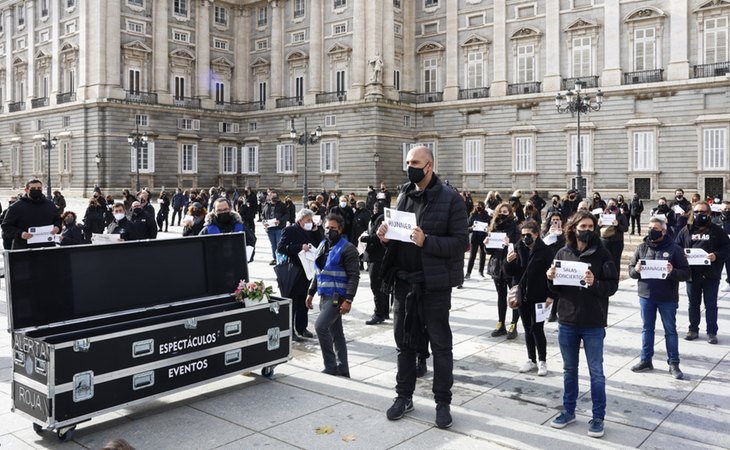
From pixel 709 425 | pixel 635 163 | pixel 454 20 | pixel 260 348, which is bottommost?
pixel 709 425

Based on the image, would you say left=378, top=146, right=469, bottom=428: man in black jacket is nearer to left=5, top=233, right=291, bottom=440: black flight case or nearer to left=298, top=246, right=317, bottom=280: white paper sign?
left=5, top=233, right=291, bottom=440: black flight case

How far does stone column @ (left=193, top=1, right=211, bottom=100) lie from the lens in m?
50.4

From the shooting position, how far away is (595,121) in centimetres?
3872

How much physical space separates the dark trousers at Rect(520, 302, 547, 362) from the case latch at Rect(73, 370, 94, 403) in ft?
16.4

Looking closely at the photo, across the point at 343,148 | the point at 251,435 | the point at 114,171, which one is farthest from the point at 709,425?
the point at 114,171

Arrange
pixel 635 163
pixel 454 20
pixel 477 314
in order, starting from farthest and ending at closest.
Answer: pixel 454 20
pixel 635 163
pixel 477 314

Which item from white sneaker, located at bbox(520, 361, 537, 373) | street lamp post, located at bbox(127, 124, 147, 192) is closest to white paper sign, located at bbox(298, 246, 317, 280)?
white sneaker, located at bbox(520, 361, 537, 373)

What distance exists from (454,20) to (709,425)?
41785 mm

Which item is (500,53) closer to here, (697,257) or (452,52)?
(452,52)

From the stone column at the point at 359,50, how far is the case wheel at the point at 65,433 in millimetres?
40482

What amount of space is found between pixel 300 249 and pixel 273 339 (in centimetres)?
219

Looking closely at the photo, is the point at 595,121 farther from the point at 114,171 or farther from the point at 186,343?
the point at 186,343

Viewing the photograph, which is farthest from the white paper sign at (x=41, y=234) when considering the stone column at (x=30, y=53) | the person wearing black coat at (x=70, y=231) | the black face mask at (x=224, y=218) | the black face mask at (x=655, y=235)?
the stone column at (x=30, y=53)

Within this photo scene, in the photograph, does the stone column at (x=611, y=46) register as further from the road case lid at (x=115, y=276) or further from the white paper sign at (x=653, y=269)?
the road case lid at (x=115, y=276)
